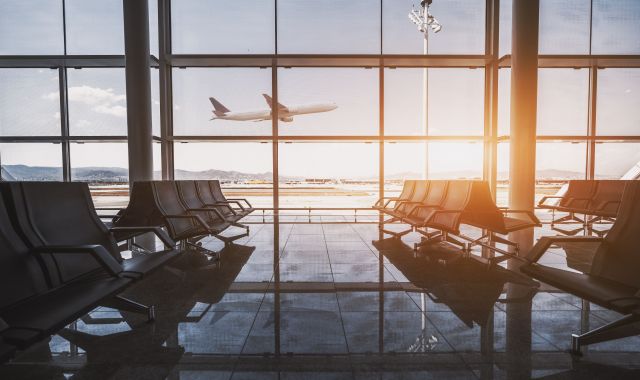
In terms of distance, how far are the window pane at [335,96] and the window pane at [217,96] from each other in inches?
18.0

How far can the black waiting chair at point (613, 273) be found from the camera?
5.04ft

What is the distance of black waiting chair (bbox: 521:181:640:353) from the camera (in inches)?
60.5

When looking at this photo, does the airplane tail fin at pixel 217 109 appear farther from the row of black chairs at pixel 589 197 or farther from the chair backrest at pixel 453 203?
the row of black chairs at pixel 589 197

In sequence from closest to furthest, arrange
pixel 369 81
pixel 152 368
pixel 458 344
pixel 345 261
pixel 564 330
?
1. pixel 152 368
2. pixel 458 344
3. pixel 564 330
4. pixel 345 261
5. pixel 369 81

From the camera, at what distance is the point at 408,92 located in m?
6.80

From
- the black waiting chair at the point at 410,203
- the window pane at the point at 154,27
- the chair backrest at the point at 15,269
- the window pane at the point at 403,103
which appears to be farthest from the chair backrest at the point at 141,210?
the window pane at the point at 403,103

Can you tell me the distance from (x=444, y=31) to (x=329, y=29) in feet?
7.91

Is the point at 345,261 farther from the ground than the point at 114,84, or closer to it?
closer to it

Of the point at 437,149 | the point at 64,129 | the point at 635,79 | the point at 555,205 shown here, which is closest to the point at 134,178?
the point at 64,129

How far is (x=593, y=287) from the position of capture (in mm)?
1571

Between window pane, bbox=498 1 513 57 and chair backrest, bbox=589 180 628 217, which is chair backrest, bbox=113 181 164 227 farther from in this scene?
window pane, bbox=498 1 513 57

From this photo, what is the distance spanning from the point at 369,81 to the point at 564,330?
226 inches

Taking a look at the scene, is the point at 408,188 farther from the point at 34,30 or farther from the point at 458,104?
the point at 34,30

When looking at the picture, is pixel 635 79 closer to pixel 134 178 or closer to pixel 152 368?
pixel 152 368
